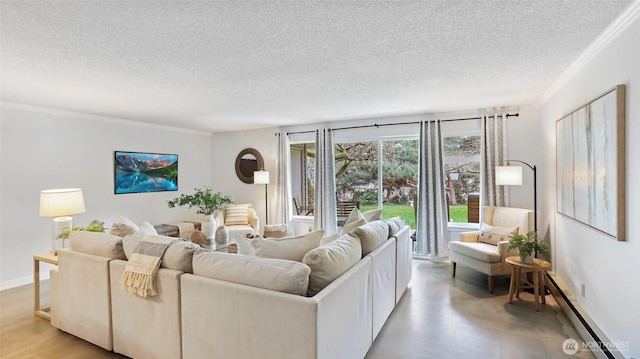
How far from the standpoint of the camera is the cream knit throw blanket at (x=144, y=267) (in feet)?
6.95

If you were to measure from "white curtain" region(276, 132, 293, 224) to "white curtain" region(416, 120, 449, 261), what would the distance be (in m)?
2.53

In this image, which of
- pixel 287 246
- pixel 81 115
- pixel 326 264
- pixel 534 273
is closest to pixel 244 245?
pixel 287 246

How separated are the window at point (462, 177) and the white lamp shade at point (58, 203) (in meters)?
4.89

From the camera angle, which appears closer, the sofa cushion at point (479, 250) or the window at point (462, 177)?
the sofa cushion at point (479, 250)

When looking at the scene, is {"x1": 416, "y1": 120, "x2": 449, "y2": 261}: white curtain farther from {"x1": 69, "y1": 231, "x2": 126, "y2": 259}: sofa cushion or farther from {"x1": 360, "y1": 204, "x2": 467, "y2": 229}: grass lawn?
{"x1": 69, "y1": 231, "x2": 126, "y2": 259}: sofa cushion

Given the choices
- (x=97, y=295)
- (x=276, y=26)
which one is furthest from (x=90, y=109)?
(x=276, y=26)

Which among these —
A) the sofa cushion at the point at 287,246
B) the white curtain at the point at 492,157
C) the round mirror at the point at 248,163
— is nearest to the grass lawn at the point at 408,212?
the white curtain at the point at 492,157

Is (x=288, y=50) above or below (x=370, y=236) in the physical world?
above

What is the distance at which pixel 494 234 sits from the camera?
4.10 metres

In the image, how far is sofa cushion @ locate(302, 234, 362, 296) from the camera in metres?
1.88

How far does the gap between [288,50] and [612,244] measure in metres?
2.79

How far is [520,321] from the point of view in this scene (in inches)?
114

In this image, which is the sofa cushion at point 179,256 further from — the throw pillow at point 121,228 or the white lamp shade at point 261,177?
the white lamp shade at point 261,177

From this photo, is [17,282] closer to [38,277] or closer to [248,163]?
[38,277]
